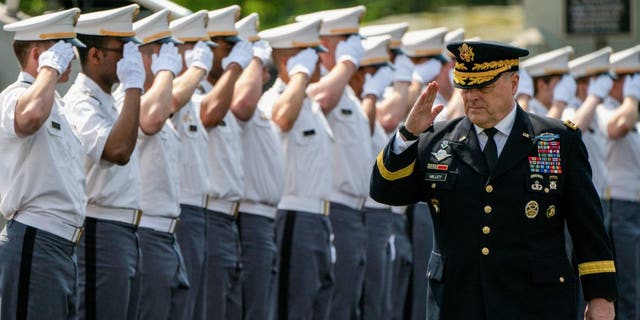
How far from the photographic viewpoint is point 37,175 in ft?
22.5

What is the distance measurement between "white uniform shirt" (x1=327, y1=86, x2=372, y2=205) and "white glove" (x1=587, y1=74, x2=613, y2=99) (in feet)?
10.8

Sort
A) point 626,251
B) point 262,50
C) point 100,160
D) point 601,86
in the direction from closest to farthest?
point 100,160
point 262,50
point 601,86
point 626,251

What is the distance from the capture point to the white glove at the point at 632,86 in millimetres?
13078

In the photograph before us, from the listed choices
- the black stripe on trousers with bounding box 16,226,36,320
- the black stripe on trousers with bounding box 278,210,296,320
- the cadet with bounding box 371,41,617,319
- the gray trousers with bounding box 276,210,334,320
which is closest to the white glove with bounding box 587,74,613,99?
the gray trousers with bounding box 276,210,334,320

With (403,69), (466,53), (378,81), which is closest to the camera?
(466,53)

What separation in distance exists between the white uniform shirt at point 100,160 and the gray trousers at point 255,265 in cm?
164

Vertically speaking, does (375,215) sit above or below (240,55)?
below

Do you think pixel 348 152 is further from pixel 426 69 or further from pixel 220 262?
pixel 426 69

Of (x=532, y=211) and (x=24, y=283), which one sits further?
(x=24, y=283)

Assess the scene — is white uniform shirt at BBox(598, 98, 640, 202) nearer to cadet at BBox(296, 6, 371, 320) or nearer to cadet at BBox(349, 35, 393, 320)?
cadet at BBox(349, 35, 393, 320)

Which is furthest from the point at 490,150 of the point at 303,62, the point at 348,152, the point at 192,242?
the point at 348,152

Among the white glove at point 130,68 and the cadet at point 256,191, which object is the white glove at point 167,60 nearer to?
the white glove at point 130,68

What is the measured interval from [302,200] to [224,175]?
0.90 metres

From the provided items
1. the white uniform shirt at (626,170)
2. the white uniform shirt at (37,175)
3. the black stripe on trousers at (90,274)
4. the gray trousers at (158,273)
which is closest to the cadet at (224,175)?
the gray trousers at (158,273)
